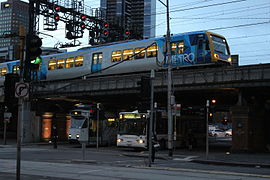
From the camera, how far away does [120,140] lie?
30.1 m

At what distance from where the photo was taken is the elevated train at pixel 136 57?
2916 centimetres

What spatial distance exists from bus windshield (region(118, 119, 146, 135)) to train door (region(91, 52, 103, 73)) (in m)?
7.91

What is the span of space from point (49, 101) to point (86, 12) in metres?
11.0

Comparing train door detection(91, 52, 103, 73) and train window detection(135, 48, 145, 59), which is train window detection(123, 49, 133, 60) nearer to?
train window detection(135, 48, 145, 59)

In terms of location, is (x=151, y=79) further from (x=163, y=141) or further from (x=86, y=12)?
(x=86, y=12)

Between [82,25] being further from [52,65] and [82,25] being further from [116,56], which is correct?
[116,56]

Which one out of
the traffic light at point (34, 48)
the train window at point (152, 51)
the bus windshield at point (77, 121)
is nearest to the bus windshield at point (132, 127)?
the bus windshield at point (77, 121)

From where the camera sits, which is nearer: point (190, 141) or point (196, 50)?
point (196, 50)

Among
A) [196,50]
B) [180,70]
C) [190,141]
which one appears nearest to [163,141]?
[190,141]

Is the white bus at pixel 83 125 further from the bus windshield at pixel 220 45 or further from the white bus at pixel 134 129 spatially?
the bus windshield at pixel 220 45

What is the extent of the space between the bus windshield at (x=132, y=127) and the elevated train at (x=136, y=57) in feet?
16.8

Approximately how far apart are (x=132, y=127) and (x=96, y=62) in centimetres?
945

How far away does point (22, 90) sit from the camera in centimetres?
952

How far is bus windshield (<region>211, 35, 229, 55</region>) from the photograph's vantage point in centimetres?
2942
